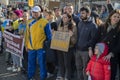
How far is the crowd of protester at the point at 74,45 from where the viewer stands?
19.4 ft

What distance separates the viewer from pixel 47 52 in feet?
25.4

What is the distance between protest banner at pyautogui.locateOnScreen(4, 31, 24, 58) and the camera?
8.67 meters

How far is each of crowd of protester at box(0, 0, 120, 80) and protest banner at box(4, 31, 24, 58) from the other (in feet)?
0.58

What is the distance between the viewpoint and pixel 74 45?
7184mm

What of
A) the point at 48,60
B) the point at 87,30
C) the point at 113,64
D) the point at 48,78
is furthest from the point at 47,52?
the point at 113,64

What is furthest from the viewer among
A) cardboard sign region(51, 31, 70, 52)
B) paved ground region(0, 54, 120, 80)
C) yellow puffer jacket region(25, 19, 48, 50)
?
paved ground region(0, 54, 120, 80)

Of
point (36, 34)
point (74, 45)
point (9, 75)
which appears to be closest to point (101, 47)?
point (74, 45)

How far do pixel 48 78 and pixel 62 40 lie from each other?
1388 mm

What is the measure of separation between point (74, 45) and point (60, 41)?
43 centimetres

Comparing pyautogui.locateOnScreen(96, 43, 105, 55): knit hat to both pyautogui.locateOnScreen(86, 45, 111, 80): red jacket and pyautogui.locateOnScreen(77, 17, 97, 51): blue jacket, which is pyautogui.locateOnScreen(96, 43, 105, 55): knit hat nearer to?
pyautogui.locateOnScreen(86, 45, 111, 80): red jacket

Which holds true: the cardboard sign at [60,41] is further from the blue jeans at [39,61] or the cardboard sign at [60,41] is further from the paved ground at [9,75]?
the paved ground at [9,75]

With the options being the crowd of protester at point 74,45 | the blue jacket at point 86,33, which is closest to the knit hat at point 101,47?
the crowd of protester at point 74,45

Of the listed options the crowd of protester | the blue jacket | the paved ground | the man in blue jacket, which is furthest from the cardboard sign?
the paved ground

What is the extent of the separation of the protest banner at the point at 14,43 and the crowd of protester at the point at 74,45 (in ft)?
0.58
